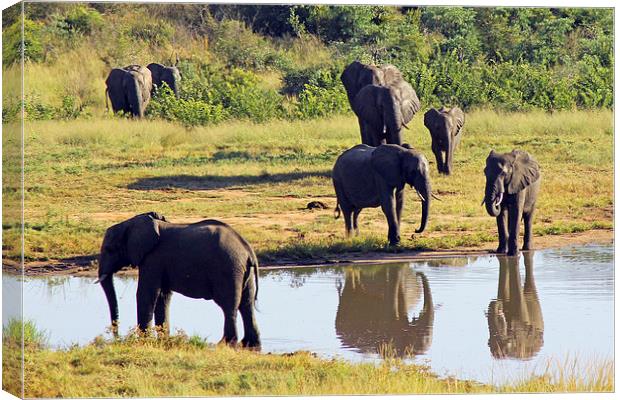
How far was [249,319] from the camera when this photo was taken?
14867 mm

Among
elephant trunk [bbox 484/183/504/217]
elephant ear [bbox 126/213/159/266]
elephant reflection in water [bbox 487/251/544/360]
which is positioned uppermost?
elephant ear [bbox 126/213/159/266]

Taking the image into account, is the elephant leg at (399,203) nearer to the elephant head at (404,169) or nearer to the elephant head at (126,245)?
the elephant head at (404,169)

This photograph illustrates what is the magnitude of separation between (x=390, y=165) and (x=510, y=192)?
1362 mm

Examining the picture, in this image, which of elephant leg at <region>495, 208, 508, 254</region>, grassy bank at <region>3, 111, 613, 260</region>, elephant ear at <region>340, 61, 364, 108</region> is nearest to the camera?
elephant leg at <region>495, 208, 508, 254</region>

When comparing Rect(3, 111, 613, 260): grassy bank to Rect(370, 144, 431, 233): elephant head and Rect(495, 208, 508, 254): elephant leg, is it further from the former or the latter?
Rect(370, 144, 431, 233): elephant head

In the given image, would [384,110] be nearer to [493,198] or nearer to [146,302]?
[493,198]

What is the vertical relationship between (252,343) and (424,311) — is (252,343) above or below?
above

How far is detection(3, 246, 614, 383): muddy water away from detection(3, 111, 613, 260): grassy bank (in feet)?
3.20

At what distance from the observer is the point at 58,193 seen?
22.5 metres

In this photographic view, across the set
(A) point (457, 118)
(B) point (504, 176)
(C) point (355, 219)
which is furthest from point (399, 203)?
(A) point (457, 118)

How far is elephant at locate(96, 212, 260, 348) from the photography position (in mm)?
14562

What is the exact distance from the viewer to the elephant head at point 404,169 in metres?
19.5

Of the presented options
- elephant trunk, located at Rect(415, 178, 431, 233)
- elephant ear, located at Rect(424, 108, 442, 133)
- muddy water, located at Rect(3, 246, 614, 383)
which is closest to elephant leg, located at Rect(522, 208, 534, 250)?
muddy water, located at Rect(3, 246, 614, 383)

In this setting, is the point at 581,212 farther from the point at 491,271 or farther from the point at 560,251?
the point at 491,271
